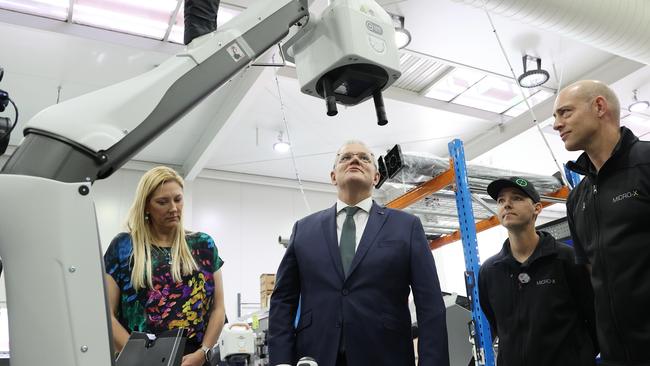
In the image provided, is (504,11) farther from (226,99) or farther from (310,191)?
(310,191)

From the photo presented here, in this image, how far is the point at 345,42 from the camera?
1.25 metres

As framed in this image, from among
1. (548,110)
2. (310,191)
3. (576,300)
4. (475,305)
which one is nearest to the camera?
(576,300)

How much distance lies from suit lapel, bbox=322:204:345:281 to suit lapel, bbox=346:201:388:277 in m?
0.02

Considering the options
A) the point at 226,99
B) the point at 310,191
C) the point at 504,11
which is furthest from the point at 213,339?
the point at 310,191

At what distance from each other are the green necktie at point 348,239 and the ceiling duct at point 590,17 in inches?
82.5

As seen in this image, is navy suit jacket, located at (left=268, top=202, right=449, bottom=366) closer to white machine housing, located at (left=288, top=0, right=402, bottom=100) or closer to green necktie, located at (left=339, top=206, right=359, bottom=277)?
green necktie, located at (left=339, top=206, right=359, bottom=277)

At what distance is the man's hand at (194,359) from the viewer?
1688mm

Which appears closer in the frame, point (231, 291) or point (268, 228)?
point (231, 291)

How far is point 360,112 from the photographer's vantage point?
6484 mm

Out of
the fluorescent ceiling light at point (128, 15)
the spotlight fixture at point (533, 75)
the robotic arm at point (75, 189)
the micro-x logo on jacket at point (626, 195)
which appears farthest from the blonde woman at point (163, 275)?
the spotlight fixture at point (533, 75)

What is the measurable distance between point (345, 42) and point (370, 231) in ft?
2.65

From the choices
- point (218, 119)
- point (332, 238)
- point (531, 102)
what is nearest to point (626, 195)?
point (332, 238)

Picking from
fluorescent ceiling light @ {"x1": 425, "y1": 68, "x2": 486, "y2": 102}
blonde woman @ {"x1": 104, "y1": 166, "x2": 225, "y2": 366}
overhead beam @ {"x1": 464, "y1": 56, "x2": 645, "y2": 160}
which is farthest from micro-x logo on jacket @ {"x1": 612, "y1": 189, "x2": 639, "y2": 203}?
overhead beam @ {"x1": 464, "y1": 56, "x2": 645, "y2": 160}

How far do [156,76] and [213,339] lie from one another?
1.17 meters
